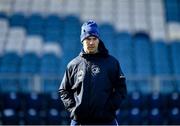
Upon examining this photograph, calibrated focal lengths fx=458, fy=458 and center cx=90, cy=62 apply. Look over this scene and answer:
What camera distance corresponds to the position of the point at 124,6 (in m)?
12.6

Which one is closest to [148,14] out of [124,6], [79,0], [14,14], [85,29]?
[124,6]

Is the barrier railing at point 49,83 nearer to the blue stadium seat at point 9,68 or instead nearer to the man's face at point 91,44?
the blue stadium seat at point 9,68

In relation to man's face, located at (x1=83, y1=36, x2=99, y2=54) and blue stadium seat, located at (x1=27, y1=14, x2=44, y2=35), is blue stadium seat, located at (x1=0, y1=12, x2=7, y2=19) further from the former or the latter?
man's face, located at (x1=83, y1=36, x2=99, y2=54)

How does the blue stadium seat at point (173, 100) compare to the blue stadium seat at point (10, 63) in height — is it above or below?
below

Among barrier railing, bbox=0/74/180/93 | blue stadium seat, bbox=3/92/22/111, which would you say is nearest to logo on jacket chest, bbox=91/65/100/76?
blue stadium seat, bbox=3/92/22/111

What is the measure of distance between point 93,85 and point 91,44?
292 mm

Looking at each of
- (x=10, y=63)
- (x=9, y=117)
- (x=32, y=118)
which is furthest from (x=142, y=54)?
(x=9, y=117)

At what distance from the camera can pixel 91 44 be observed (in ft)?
10.5

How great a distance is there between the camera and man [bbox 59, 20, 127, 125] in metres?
3.13

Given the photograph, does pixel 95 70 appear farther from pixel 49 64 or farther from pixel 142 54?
pixel 142 54

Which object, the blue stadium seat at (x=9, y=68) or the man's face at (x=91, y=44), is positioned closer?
the man's face at (x=91, y=44)

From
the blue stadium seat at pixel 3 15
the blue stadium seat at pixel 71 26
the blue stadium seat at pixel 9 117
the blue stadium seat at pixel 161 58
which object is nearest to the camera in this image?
the blue stadium seat at pixel 9 117

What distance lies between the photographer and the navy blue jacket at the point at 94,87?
3129 millimetres

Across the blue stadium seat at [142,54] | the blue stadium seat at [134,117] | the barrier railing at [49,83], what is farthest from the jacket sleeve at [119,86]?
the blue stadium seat at [142,54]
